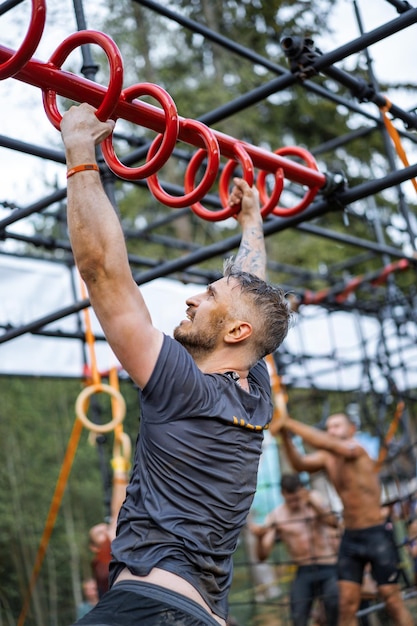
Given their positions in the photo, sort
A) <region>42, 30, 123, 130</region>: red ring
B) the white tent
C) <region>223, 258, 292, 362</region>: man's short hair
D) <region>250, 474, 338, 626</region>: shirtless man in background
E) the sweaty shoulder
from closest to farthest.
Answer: the sweaty shoulder < <region>42, 30, 123, 130</region>: red ring < <region>223, 258, 292, 362</region>: man's short hair < the white tent < <region>250, 474, 338, 626</region>: shirtless man in background

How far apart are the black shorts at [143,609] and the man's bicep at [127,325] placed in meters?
0.42

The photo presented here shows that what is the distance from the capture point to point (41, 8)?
153 centimetres

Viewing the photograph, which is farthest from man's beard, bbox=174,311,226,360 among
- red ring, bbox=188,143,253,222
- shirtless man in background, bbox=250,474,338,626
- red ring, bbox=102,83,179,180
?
shirtless man in background, bbox=250,474,338,626

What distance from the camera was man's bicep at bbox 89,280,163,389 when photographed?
1512 millimetres

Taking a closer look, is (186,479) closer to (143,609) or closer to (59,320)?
(143,609)

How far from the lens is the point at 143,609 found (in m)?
1.48

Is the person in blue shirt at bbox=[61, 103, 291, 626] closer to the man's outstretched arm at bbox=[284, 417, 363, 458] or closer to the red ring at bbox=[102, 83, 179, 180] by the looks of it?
the red ring at bbox=[102, 83, 179, 180]

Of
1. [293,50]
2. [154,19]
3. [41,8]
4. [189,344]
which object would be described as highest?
[154,19]

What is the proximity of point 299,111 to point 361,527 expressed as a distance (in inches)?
268

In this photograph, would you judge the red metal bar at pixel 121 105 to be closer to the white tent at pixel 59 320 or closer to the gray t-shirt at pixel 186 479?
the gray t-shirt at pixel 186 479

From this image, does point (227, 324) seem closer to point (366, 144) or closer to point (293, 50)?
point (293, 50)

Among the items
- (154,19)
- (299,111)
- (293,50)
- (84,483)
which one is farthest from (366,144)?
(293,50)

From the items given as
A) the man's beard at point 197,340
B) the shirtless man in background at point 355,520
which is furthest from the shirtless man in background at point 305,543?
the man's beard at point 197,340

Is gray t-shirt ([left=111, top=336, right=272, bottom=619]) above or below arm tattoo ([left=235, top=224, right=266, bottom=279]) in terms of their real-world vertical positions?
below
